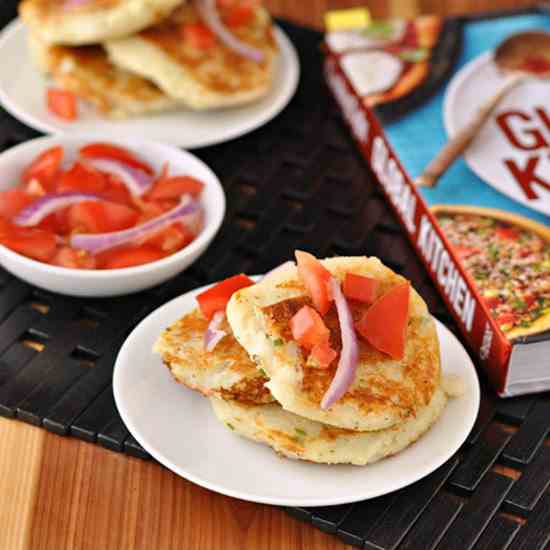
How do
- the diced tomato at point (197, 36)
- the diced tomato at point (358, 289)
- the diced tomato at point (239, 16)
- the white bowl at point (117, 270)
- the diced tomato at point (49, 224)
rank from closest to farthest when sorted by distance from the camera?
the diced tomato at point (358, 289), the white bowl at point (117, 270), the diced tomato at point (49, 224), the diced tomato at point (197, 36), the diced tomato at point (239, 16)

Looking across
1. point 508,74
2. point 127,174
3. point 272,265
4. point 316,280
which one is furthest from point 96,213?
point 508,74

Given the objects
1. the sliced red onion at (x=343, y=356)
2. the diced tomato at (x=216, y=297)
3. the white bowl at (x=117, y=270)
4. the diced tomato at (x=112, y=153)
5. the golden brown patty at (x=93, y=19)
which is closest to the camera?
the sliced red onion at (x=343, y=356)

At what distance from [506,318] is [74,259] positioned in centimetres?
103

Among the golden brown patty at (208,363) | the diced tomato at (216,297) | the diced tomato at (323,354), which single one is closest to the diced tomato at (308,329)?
the diced tomato at (323,354)

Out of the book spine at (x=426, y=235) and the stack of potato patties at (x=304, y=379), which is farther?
the book spine at (x=426, y=235)

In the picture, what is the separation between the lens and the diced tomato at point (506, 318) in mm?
2477

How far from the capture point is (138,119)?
129 inches

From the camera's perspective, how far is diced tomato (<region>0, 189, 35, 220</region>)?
8.96 feet

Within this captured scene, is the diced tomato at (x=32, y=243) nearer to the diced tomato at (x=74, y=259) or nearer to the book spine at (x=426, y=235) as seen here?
the diced tomato at (x=74, y=259)

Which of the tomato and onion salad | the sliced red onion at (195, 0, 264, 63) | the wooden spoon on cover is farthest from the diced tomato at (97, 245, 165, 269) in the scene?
the sliced red onion at (195, 0, 264, 63)

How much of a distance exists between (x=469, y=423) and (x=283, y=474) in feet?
1.35

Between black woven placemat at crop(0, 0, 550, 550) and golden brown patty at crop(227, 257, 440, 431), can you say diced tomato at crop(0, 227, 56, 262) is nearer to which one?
black woven placemat at crop(0, 0, 550, 550)

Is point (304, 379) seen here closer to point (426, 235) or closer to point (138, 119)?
point (426, 235)

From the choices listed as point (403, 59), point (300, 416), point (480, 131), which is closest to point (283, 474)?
point (300, 416)
